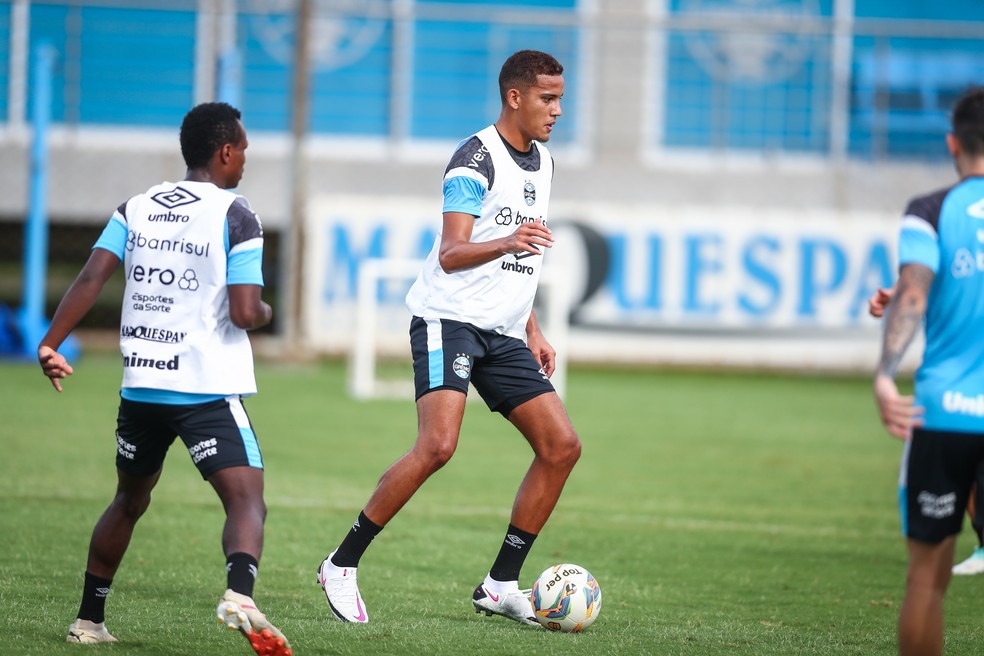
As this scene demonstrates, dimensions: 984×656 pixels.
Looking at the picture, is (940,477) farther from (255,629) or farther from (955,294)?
(255,629)

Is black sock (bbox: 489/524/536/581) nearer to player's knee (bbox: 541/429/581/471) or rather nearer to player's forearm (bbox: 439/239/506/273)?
player's knee (bbox: 541/429/581/471)

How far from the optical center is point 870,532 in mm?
7766

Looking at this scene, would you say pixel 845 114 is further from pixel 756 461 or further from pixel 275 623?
pixel 275 623

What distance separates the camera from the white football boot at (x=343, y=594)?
509 centimetres

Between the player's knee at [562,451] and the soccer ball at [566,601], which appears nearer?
the soccer ball at [566,601]

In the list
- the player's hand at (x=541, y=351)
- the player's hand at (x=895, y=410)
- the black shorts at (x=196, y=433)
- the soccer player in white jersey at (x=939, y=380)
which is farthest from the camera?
the player's hand at (x=541, y=351)

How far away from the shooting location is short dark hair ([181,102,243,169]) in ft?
14.9

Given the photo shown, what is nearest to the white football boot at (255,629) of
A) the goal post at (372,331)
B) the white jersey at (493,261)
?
the white jersey at (493,261)

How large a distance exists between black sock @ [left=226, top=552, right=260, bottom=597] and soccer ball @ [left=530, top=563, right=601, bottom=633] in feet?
4.48

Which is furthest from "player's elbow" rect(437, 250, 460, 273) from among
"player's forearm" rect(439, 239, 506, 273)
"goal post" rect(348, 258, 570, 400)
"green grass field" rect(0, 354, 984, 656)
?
"goal post" rect(348, 258, 570, 400)

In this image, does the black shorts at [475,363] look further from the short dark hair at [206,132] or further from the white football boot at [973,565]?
the white football boot at [973,565]

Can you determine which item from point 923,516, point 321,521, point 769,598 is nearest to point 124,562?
point 321,521

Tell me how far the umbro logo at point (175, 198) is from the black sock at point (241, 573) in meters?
1.16

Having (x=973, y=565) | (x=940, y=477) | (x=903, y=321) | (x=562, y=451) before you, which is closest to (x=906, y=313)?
(x=903, y=321)
